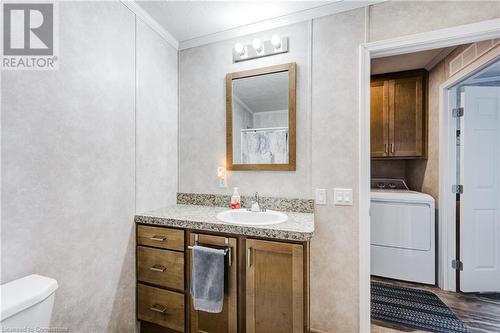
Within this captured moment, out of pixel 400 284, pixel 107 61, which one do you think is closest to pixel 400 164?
pixel 400 284

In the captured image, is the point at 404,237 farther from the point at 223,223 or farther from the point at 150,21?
the point at 150,21

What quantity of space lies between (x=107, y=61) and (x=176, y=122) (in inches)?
30.7

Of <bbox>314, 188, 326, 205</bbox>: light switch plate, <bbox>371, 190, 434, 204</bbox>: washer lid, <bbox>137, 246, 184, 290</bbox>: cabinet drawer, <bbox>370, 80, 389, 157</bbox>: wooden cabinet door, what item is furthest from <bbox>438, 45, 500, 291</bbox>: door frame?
<bbox>137, 246, 184, 290</bbox>: cabinet drawer

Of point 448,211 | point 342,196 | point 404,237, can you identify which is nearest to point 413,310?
point 404,237

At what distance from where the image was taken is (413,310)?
6.77ft

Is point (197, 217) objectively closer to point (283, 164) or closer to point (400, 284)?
point (283, 164)

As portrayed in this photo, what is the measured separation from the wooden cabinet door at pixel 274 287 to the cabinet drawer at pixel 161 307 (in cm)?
52

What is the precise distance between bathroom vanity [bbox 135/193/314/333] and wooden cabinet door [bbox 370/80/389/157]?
1.75 meters

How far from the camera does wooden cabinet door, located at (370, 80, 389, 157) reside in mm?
2936

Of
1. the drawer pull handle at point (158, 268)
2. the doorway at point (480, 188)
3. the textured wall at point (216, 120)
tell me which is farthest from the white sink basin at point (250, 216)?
the doorway at point (480, 188)

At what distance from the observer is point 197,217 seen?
5.48ft

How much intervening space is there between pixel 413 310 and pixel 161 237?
2269mm

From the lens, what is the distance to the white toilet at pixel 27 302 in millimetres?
893

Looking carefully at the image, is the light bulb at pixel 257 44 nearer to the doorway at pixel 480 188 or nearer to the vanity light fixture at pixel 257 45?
the vanity light fixture at pixel 257 45
